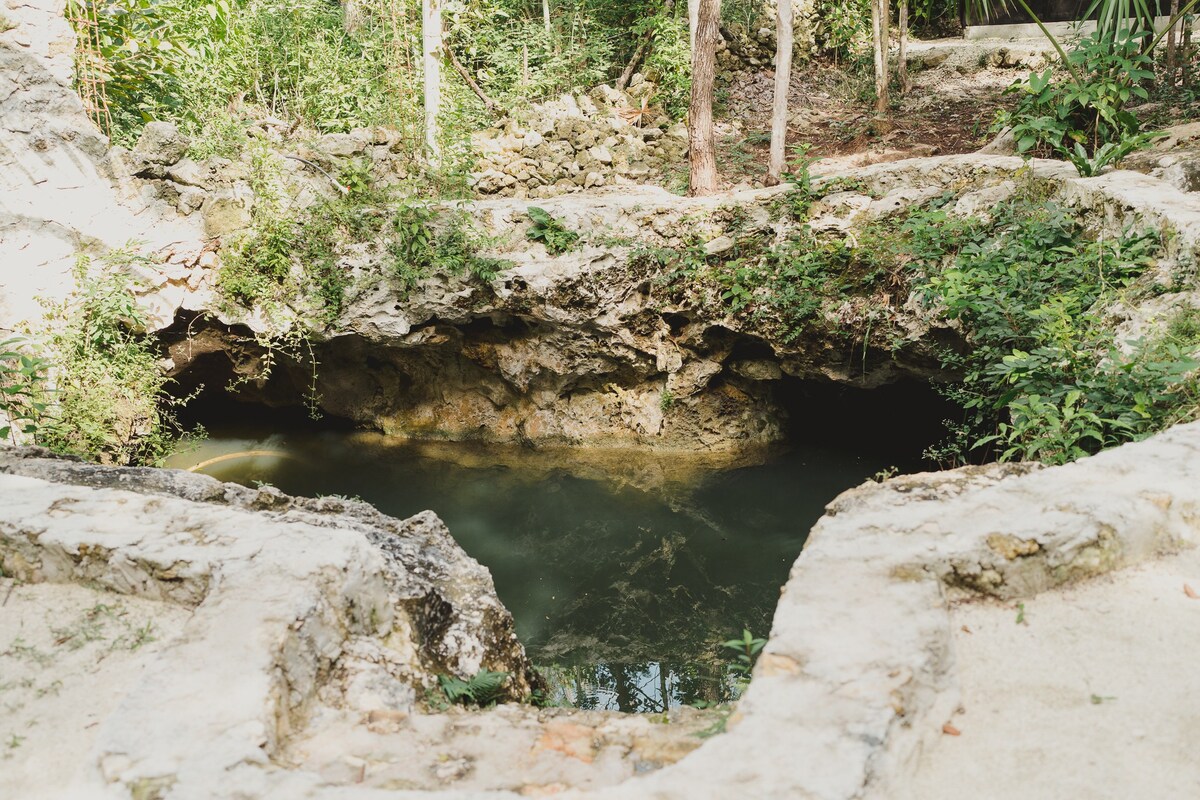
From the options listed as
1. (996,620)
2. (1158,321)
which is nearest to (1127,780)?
(996,620)

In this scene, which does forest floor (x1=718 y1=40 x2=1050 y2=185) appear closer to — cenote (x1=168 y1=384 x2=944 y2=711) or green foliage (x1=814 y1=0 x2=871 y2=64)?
green foliage (x1=814 y1=0 x2=871 y2=64)

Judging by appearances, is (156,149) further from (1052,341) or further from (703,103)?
(1052,341)

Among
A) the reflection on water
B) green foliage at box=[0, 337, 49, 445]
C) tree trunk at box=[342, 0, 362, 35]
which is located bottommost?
the reflection on water

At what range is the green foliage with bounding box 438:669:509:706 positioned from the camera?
3354 mm

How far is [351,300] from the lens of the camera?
8547 millimetres

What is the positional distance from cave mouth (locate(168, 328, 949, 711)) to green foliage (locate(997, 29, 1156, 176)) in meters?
2.78

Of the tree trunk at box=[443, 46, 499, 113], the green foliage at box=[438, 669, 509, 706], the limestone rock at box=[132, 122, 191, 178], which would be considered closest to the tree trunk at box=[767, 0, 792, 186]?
the tree trunk at box=[443, 46, 499, 113]

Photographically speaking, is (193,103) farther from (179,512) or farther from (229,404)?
(179,512)

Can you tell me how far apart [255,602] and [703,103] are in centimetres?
754

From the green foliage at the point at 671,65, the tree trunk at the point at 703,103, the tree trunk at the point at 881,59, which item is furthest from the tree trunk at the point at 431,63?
the tree trunk at the point at 881,59

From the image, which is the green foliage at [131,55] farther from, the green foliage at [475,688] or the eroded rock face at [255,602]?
the green foliage at [475,688]

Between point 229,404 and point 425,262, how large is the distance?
3.99 meters

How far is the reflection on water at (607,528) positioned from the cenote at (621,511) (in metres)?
0.02

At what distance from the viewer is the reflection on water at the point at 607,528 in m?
6.18
